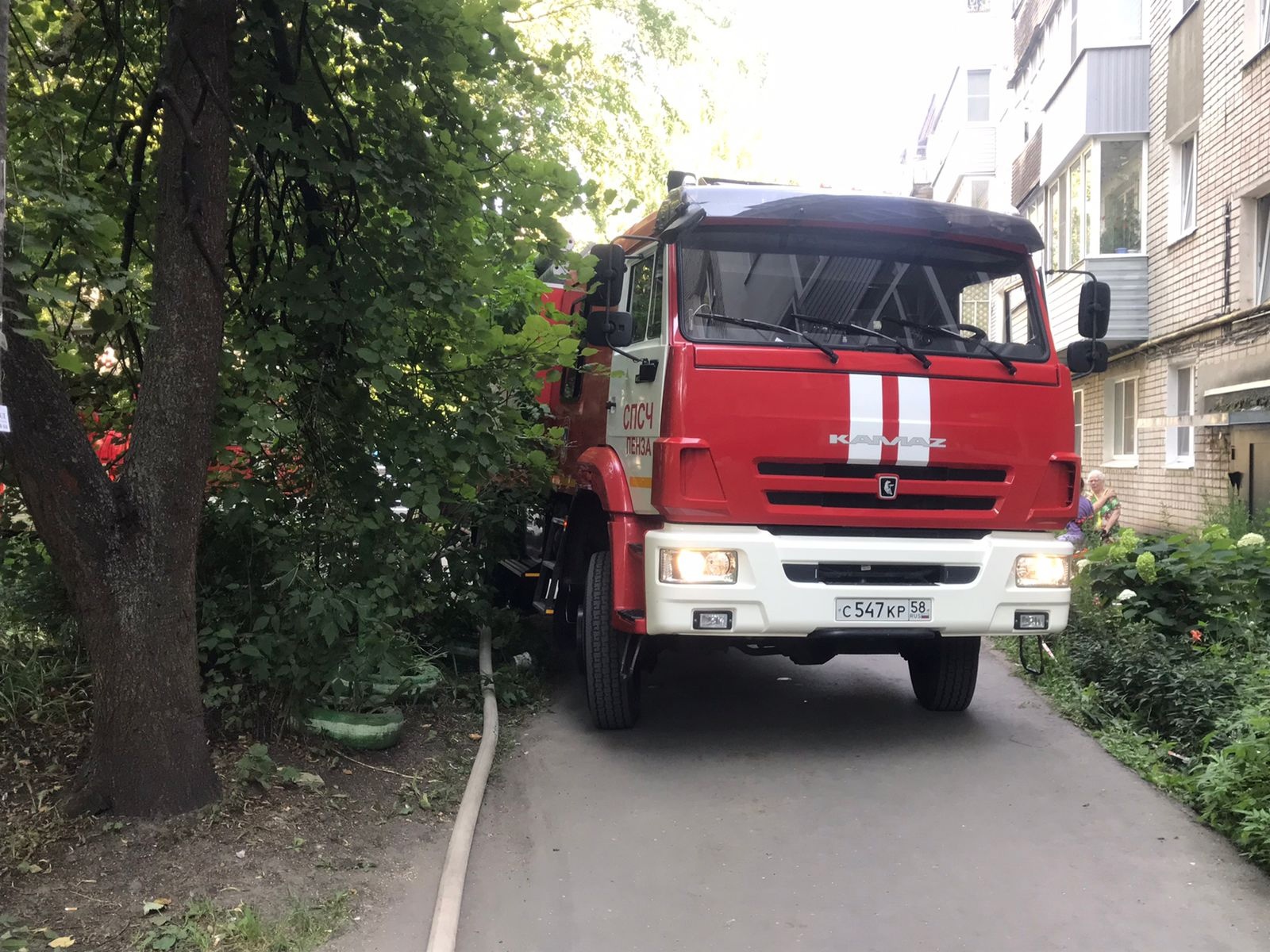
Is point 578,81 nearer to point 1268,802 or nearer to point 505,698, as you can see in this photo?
point 505,698

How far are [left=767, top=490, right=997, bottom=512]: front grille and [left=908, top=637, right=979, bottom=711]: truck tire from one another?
1074mm

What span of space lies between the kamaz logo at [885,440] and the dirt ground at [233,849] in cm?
245

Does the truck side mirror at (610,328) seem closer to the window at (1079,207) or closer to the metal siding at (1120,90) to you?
the window at (1079,207)

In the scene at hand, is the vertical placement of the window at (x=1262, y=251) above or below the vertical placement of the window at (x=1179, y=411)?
above

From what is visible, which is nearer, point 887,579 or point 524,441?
point 887,579

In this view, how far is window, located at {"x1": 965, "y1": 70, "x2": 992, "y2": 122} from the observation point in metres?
36.9

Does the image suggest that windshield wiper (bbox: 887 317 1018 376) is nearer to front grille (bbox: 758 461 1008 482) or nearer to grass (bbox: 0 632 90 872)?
front grille (bbox: 758 461 1008 482)

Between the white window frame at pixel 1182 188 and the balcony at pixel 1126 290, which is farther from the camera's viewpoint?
the balcony at pixel 1126 290

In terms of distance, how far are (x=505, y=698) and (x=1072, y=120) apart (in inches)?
548

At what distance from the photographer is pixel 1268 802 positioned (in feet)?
14.6

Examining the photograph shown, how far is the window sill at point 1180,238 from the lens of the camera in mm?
14234

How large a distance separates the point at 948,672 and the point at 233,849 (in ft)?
13.6

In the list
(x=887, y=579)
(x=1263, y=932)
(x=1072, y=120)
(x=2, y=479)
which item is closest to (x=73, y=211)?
(x=2, y=479)

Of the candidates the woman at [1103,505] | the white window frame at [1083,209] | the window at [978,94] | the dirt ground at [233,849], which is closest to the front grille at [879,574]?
the dirt ground at [233,849]
